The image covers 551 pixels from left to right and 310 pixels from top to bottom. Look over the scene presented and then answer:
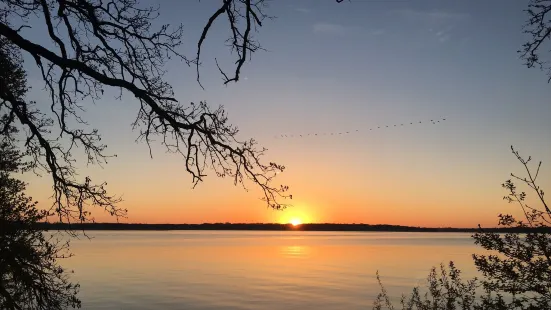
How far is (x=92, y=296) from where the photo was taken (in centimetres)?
3459

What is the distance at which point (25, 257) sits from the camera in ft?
30.2

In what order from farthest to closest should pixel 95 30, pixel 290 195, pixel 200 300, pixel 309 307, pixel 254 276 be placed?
pixel 254 276 < pixel 200 300 < pixel 309 307 < pixel 95 30 < pixel 290 195

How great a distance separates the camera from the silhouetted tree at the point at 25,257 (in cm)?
878

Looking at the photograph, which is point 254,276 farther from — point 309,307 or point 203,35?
point 203,35

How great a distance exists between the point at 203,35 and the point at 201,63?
89cm

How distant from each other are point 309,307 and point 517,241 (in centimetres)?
2568

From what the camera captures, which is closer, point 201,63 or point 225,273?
point 201,63

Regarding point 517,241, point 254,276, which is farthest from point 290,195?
point 254,276

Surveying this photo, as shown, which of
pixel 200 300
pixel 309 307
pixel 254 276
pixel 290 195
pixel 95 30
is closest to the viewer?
pixel 290 195

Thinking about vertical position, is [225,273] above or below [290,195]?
below

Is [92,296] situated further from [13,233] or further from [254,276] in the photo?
[13,233]

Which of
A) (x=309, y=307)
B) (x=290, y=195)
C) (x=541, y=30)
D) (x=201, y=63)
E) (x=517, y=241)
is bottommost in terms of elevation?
(x=309, y=307)

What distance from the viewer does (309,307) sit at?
3138 cm

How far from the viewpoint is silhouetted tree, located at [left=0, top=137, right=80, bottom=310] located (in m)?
8.78
